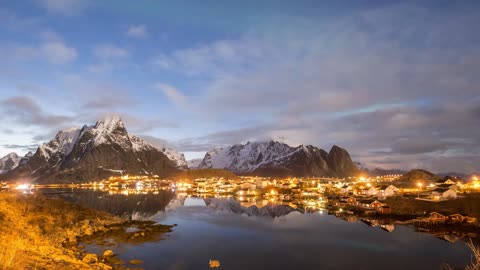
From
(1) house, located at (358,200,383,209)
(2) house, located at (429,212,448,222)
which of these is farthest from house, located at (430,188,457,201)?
(2) house, located at (429,212,448,222)

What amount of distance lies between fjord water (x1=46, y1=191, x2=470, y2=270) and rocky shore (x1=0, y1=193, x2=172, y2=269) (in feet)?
10.7

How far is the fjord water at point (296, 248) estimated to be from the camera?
122ft

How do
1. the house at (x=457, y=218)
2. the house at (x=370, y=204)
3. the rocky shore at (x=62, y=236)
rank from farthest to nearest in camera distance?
1. the house at (x=370, y=204)
2. the house at (x=457, y=218)
3. the rocky shore at (x=62, y=236)

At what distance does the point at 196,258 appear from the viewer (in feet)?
127

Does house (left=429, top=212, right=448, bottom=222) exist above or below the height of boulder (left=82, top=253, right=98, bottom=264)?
below

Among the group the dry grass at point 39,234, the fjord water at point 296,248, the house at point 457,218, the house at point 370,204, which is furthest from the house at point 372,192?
the dry grass at point 39,234

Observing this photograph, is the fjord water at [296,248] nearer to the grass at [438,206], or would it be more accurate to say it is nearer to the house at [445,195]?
the grass at [438,206]

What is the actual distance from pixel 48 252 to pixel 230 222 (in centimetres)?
4316

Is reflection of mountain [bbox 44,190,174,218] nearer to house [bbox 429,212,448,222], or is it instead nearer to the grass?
the grass

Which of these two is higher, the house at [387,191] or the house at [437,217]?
the house at [387,191]

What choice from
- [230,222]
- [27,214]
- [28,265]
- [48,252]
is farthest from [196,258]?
[230,222]

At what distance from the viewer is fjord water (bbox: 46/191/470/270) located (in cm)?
3716

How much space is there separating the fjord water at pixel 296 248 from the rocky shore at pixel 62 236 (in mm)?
3259

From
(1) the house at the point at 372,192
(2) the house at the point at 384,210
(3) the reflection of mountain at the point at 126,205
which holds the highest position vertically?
(1) the house at the point at 372,192
